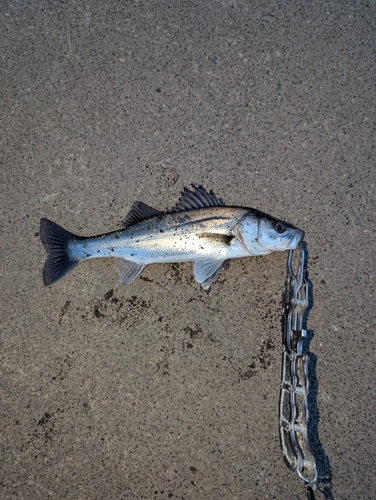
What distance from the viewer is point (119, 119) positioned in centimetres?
339

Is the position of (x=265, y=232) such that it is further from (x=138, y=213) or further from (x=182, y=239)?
(x=138, y=213)

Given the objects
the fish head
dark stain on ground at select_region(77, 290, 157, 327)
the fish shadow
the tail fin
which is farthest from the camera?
dark stain on ground at select_region(77, 290, 157, 327)

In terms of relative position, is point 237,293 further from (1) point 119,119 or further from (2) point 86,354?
(1) point 119,119

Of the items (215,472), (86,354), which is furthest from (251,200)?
(215,472)

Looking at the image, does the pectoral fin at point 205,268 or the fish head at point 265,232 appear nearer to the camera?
the fish head at point 265,232

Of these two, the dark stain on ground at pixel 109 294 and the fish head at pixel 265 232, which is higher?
the fish head at pixel 265 232

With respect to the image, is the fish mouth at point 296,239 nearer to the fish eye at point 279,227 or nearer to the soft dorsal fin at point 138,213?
the fish eye at point 279,227

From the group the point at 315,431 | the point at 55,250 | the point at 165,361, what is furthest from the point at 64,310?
the point at 315,431

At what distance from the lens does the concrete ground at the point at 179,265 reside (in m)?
3.13

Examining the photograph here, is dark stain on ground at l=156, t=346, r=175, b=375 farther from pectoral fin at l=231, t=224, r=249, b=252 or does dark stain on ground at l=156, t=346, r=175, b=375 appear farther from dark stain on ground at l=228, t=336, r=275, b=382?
pectoral fin at l=231, t=224, r=249, b=252

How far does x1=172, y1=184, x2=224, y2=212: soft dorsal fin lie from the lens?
10.2 feet

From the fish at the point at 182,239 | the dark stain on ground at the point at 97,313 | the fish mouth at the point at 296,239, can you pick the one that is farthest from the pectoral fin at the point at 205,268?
the dark stain on ground at the point at 97,313

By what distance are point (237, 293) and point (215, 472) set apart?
5.63 ft

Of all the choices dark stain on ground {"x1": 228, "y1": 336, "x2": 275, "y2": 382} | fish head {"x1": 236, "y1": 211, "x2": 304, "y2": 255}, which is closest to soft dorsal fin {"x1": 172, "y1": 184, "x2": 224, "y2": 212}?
fish head {"x1": 236, "y1": 211, "x2": 304, "y2": 255}
